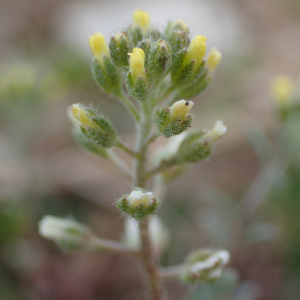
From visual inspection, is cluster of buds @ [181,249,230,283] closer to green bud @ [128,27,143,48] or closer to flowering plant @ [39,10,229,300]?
flowering plant @ [39,10,229,300]

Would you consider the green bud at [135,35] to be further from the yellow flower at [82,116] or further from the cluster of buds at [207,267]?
the cluster of buds at [207,267]

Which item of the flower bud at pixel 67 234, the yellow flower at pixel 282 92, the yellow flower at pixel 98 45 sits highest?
the yellow flower at pixel 282 92

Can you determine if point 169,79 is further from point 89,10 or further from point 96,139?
point 89,10

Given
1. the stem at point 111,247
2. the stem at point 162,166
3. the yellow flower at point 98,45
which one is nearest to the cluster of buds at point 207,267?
the stem at point 111,247

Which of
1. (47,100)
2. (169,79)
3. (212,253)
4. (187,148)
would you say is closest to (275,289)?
(212,253)

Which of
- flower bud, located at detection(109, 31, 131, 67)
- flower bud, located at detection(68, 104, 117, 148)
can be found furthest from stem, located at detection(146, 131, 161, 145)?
flower bud, located at detection(109, 31, 131, 67)

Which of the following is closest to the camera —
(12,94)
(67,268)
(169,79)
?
(169,79)

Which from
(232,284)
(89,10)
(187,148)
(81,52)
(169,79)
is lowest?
(232,284)

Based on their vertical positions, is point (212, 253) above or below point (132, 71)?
below
